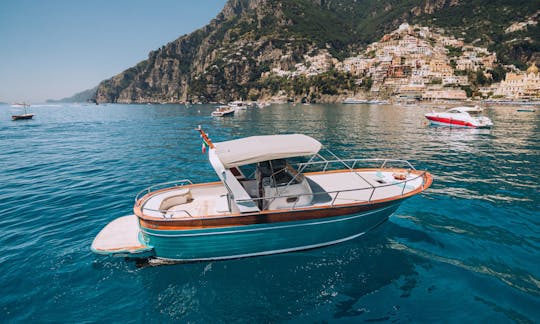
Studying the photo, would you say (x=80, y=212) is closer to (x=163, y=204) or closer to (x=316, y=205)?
(x=163, y=204)

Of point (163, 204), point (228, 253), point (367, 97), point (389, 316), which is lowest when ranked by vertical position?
point (389, 316)

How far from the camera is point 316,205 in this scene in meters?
8.02

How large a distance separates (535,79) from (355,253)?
154674 millimetres

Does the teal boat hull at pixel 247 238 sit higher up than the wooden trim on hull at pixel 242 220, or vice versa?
the wooden trim on hull at pixel 242 220

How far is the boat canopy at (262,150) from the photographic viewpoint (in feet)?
24.5

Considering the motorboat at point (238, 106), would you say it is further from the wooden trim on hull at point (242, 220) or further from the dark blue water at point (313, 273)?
the wooden trim on hull at point (242, 220)

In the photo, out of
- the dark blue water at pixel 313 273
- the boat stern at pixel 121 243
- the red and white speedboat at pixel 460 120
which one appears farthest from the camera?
the red and white speedboat at pixel 460 120

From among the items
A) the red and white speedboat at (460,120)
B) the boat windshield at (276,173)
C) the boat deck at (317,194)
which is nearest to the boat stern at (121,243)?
the boat deck at (317,194)

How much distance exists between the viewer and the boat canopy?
24.5ft

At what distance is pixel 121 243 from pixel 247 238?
4.23m

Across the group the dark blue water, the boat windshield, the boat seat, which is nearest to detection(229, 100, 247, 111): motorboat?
the dark blue water

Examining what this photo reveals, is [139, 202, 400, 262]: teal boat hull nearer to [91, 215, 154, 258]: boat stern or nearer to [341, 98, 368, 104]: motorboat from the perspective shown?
[91, 215, 154, 258]: boat stern

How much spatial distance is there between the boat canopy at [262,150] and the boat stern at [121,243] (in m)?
3.83

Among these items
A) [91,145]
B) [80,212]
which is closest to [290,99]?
[91,145]
